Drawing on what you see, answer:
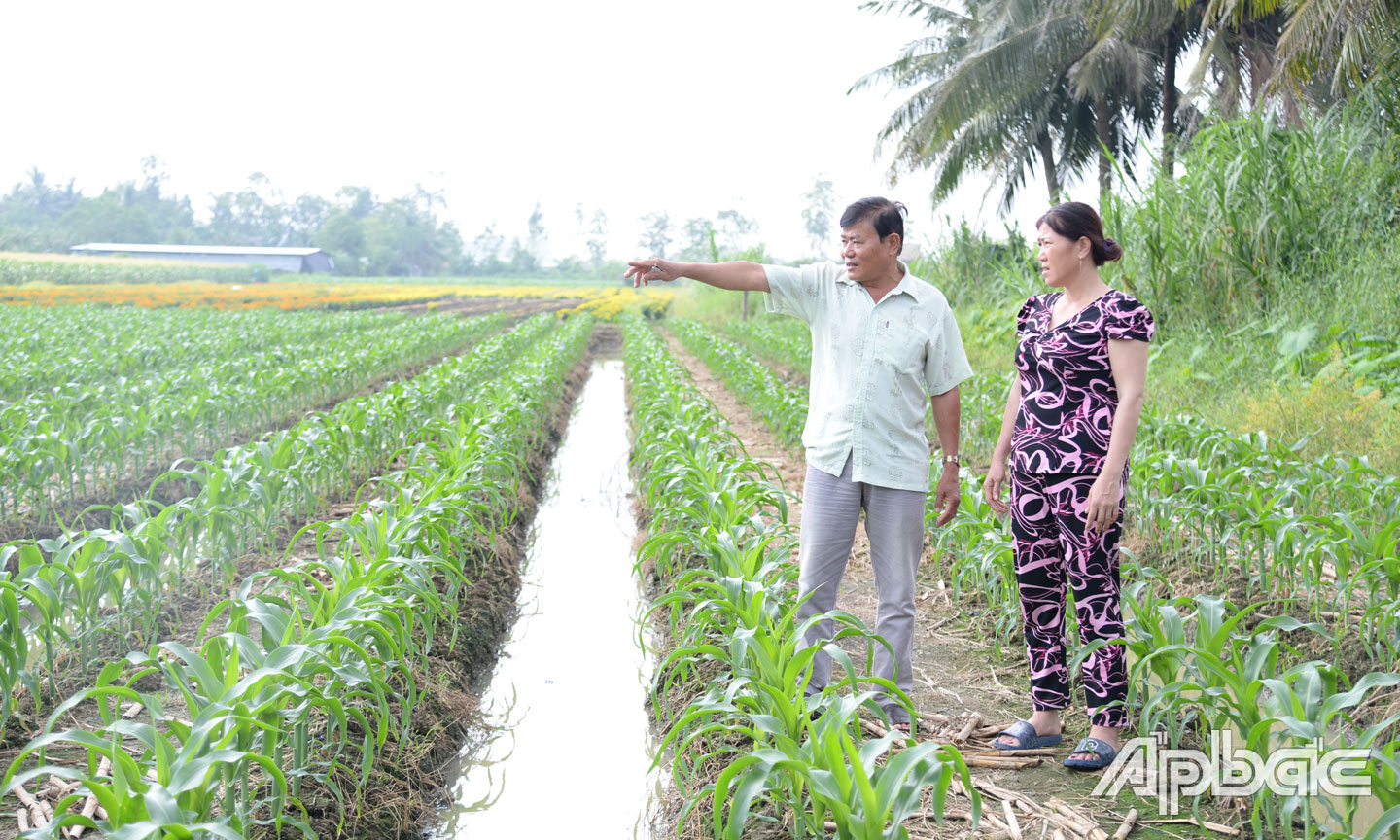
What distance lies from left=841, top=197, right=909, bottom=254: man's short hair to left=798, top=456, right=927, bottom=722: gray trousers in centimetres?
71

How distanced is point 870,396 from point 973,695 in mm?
1429

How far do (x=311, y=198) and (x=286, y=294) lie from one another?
6121cm

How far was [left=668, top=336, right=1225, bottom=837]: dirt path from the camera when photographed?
2598 mm

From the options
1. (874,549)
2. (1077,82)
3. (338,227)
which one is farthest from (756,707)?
(338,227)

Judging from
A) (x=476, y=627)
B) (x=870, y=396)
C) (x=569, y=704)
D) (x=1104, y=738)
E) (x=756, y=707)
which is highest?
(x=870, y=396)

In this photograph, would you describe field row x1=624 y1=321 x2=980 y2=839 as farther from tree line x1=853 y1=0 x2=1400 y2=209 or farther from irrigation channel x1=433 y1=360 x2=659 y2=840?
tree line x1=853 y1=0 x2=1400 y2=209

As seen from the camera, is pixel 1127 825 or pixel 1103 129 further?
pixel 1103 129

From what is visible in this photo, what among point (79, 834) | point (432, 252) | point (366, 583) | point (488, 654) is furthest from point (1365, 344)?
point (432, 252)

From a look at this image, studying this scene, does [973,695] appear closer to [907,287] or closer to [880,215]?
[907,287]

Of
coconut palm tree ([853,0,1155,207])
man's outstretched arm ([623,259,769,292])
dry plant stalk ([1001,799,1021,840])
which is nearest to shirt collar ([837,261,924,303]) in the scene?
man's outstretched arm ([623,259,769,292])

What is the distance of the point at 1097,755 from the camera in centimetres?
273

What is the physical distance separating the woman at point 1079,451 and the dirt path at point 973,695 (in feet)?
0.43

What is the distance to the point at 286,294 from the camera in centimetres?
3853

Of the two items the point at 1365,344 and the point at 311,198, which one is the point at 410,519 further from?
the point at 311,198
